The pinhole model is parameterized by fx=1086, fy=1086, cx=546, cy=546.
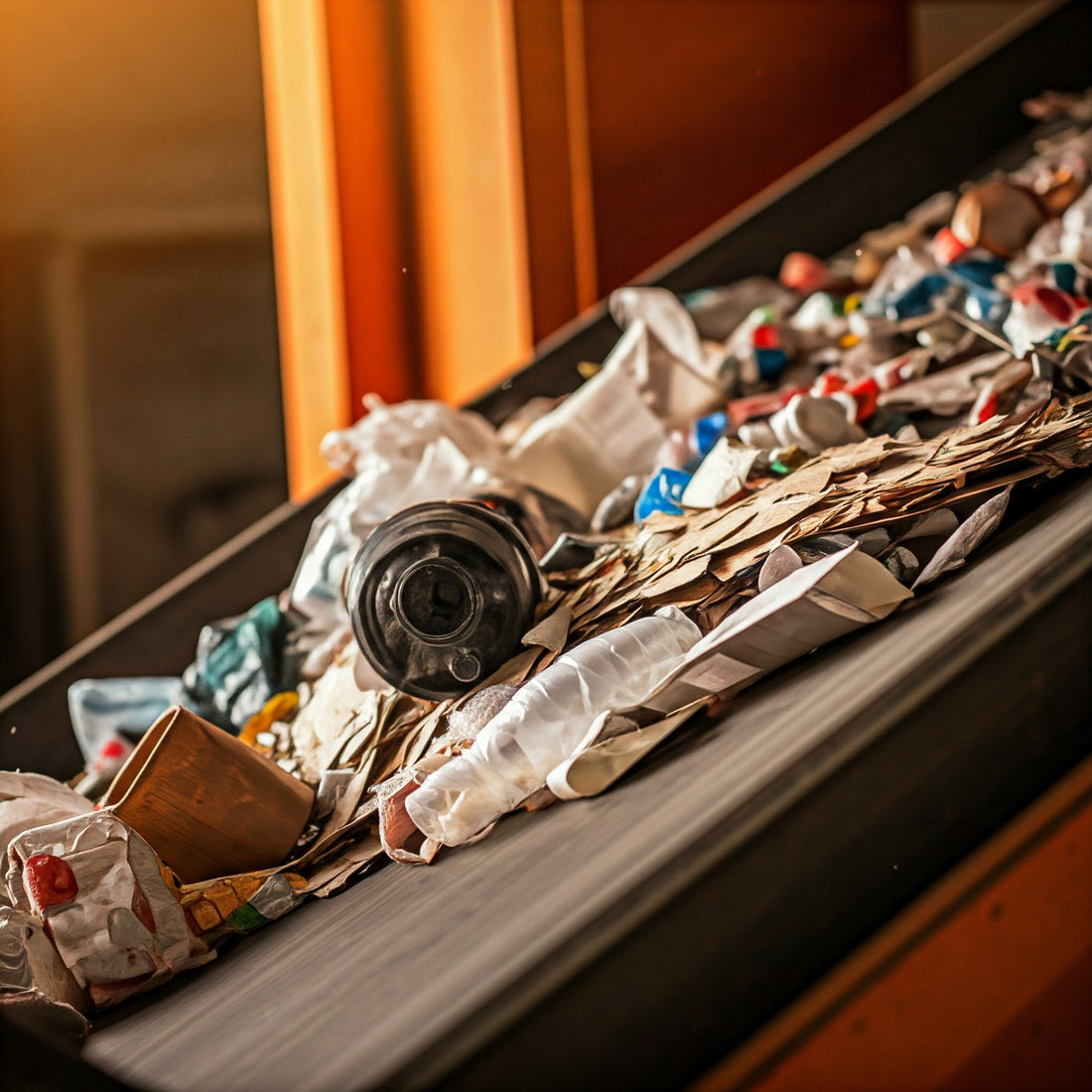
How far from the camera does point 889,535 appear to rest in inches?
37.9

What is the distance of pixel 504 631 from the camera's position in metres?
1.05

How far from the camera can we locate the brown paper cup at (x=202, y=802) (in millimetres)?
994

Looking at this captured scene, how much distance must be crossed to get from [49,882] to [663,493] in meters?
0.76

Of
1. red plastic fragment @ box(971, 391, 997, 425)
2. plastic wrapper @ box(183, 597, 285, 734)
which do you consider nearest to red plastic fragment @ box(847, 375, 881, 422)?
red plastic fragment @ box(971, 391, 997, 425)

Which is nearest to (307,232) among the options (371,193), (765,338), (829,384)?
(371,193)

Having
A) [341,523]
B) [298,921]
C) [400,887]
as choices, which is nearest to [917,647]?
[400,887]

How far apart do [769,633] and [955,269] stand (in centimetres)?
115

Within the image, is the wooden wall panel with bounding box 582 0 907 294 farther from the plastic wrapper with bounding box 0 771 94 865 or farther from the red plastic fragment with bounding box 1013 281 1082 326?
the plastic wrapper with bounding box 0 771 94 865

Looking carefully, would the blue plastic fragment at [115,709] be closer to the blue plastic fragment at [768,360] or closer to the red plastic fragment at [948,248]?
the blue plastic fragment at [768,360]

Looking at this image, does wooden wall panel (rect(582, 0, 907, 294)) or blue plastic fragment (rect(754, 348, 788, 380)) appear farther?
wooden wall panel (rect(582, 0, 907, 294))

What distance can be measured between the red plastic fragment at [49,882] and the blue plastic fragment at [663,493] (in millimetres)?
698

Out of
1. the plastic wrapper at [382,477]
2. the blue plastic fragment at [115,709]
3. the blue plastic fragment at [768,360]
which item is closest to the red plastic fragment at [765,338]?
the blue plastic fragment at [768,360]

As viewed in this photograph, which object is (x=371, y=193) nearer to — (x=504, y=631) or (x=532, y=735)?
(x=504, y=631)

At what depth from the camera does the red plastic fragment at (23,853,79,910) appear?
0.90 meters
